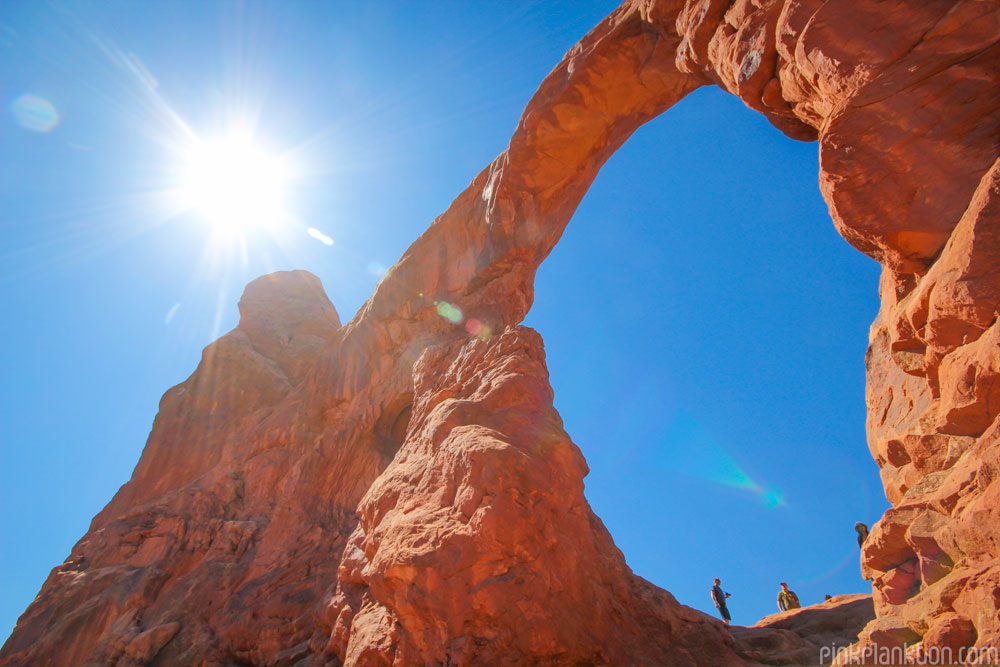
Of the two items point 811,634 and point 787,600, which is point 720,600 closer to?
point 787,600

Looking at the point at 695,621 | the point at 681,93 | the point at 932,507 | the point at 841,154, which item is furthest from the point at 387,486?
the point at 681,93

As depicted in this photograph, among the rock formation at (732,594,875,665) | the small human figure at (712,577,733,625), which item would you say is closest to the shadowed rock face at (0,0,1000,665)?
the rock formation at (732,594,875,665)

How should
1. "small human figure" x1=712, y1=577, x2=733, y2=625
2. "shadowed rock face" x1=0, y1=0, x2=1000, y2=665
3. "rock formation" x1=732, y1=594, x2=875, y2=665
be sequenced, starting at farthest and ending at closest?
"small human figure" x1=712, y1=577, x2=733, y2=625 → "rock formation" x1=732, y1=594, x2=875, y2=665 → "shadowed rock face" x1=0, y1=0, x2=1000, y2=665

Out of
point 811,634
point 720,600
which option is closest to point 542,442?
point 811,634

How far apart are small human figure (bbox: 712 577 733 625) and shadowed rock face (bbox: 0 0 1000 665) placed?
419 cm

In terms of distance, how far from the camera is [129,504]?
19.7 metres

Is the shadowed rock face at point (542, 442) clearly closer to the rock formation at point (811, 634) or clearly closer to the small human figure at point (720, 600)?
the rock formation at point (811, 634)

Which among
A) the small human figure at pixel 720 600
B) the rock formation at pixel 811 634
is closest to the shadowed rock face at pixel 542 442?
the rock formation at pixel 811 634

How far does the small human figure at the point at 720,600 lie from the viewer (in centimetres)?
1538

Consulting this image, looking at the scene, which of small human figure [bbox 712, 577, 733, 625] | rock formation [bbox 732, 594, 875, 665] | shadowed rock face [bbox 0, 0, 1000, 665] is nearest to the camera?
shadowed rock face [bbox 0, 0, 1000, 665]

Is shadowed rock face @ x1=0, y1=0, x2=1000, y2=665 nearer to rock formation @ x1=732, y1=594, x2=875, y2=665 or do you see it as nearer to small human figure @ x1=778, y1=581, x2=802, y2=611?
rock formation @ x1=732, y1=594, x2=875, y2=665

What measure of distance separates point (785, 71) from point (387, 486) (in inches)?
387

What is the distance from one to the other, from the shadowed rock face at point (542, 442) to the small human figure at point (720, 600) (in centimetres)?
419

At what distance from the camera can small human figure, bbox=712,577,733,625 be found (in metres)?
15.4
